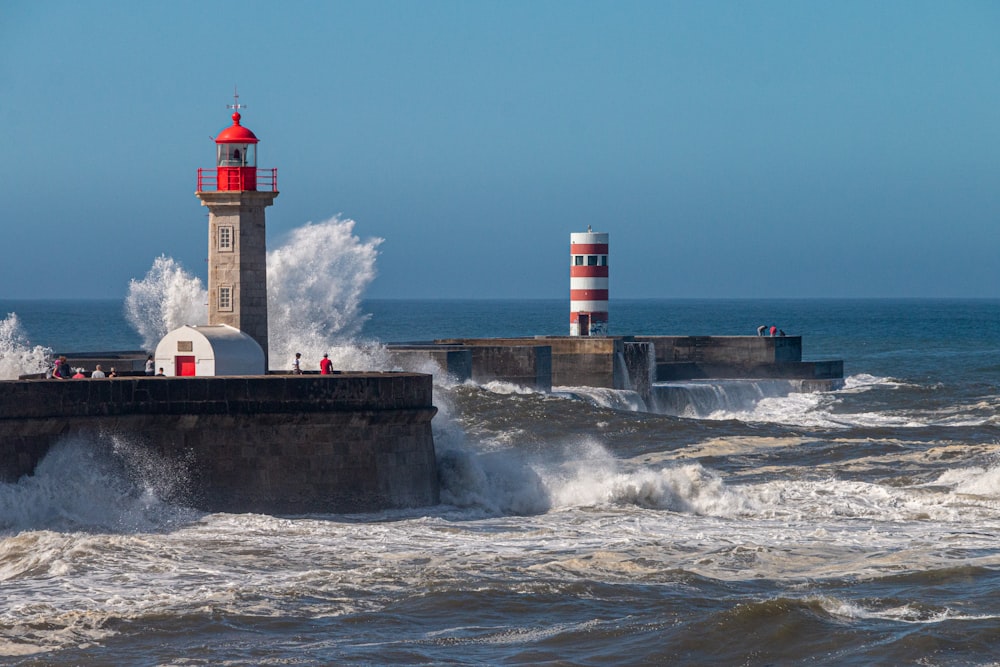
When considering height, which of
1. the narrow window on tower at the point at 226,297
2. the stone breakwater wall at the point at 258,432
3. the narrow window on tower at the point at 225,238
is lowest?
the stone breakwater wall at the point at 258,432

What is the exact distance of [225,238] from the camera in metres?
15.9

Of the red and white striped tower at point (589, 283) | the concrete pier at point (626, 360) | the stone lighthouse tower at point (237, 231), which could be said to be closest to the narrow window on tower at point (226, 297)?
the stone lighthouse tower at point (237, 231)

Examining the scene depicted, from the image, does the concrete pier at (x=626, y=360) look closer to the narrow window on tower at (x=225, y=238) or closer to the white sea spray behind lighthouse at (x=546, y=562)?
the white sea spray behind lighthouse at (x=546, y=562)

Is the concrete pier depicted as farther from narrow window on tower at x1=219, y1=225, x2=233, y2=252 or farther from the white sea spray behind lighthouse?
narrow window on tower at x1=219, y1=225, x2=233, y2=252

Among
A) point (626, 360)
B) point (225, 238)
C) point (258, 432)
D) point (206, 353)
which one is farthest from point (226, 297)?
point (626, 360)

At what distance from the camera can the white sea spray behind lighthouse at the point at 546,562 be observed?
31.6 feet

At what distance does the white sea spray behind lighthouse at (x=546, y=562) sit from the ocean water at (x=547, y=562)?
3cm

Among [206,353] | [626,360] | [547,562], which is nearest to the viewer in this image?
[547,562]

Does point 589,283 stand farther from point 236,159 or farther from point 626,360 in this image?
point 236,159

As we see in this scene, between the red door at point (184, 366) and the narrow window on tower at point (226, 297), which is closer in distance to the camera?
the red door at point (184, 366)

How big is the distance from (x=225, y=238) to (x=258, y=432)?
2893 millimetres

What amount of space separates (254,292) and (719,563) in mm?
6288

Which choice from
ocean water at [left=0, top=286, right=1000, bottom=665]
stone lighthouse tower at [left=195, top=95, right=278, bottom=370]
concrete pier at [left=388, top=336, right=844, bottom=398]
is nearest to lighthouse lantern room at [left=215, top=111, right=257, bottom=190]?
stone lighthouse tower at [left=195, top=95, right=278, bottom=370]

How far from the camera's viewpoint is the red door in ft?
50.5
